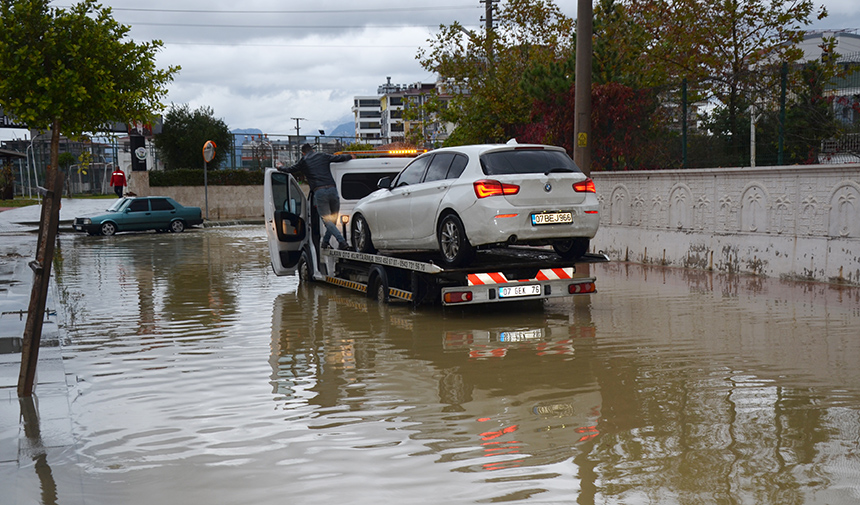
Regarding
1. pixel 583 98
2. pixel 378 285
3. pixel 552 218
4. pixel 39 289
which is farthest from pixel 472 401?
pixel 583 98

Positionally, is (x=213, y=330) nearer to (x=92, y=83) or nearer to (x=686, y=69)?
(x=92, y=83)

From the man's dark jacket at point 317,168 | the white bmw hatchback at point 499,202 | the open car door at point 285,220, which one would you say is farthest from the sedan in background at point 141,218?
the white bmw hatchback at point 499,202

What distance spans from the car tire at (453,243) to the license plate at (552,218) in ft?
2.75

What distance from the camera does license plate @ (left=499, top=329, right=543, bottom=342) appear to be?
30.5 ft

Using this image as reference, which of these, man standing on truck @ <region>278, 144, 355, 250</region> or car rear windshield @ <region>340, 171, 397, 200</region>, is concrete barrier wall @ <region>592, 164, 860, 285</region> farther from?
man standing on truck @ <region>278, 144, 355, 250</region>

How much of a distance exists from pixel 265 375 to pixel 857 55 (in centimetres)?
1150

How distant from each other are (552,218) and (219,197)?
3192cm

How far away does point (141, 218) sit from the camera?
3050 cm

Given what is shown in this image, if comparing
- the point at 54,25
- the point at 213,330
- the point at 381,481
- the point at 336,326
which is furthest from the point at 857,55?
the point at 54,25

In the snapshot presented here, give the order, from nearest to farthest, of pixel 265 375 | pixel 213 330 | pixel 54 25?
pixel 265 375, pixel 213 330, pixel 54 25

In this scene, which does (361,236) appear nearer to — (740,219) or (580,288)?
(580,288)

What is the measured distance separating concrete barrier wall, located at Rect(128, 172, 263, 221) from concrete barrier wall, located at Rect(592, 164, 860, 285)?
24.1 m

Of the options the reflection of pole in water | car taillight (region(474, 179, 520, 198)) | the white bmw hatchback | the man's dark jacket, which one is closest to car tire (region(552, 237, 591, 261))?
the white bmw hatchback

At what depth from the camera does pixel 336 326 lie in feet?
34.3
